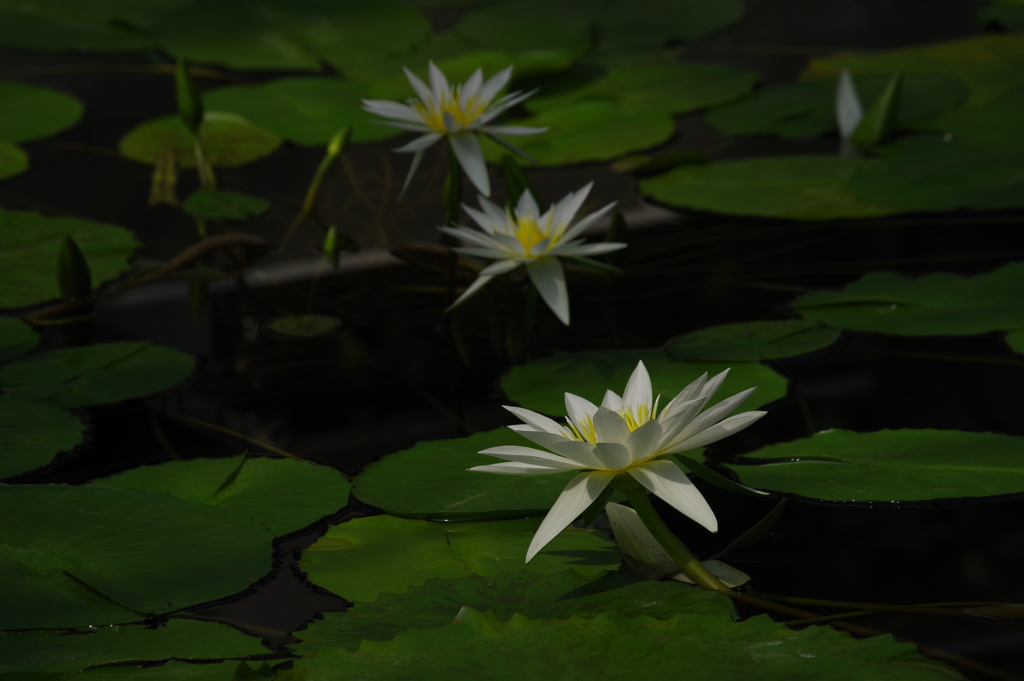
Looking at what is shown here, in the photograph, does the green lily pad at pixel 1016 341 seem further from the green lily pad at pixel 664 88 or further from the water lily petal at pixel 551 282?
the green lily pad at pixel 664 88

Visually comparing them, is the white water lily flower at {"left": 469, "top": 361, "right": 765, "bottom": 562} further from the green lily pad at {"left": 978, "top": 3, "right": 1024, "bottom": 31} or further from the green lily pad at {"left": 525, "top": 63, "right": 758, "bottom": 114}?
the green lily pad at {"left": 978, "top": 3, "right": 1024, "bottom": 31}

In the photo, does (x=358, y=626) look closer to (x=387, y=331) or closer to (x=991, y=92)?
(x=387, y=331)

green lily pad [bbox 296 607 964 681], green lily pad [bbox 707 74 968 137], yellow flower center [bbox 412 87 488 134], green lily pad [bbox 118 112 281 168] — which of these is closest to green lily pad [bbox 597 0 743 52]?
green lily pad [bbox 707 74 968 137]

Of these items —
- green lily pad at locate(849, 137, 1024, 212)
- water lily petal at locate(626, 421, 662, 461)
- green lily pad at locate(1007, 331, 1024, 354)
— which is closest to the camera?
water lily petal at locate(626, 421, 662, 461)

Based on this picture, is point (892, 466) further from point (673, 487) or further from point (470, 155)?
point (470, 155)

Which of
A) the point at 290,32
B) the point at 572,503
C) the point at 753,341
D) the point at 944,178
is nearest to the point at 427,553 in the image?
the point at 572,503

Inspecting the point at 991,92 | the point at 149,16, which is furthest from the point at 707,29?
the point at 149,16

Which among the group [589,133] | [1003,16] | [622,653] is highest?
[1003,16]
